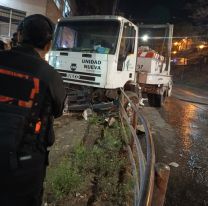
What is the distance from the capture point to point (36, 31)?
214 cm

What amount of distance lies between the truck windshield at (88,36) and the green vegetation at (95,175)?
9.87 feet

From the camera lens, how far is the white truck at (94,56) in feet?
26.2

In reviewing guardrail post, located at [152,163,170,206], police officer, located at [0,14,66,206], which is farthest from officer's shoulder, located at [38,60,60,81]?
guardrail post, located at [152,163,170,206]

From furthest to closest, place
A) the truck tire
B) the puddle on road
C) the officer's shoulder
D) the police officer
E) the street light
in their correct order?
1. the truck tire
2. the street light
3. the puddle on road
4. the officer's shoulder
5. the police officer

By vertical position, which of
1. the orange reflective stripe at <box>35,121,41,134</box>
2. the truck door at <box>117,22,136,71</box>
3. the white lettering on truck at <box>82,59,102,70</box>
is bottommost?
the orange reflective stripe at <box>35,121,41,134</box>

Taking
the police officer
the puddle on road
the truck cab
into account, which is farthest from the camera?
the truck cab

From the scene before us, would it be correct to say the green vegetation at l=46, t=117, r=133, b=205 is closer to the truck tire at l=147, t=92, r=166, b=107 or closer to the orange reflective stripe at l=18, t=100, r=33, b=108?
the orange reflective stripe at l=18, t=100, r=33, b=108

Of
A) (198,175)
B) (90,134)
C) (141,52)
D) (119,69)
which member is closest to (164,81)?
(141,52)

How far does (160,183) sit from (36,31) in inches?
57.0

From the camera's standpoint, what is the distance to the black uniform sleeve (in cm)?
206

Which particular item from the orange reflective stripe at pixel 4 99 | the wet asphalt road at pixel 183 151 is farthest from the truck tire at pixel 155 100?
the orange reflective stripe at pixel 4 99

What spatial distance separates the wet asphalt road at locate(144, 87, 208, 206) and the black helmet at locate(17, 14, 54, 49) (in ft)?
11.4

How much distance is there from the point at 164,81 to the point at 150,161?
1161cm

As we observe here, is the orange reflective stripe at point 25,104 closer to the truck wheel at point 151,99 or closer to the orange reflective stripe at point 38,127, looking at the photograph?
A: the orange reflective stripe at point 38,127
